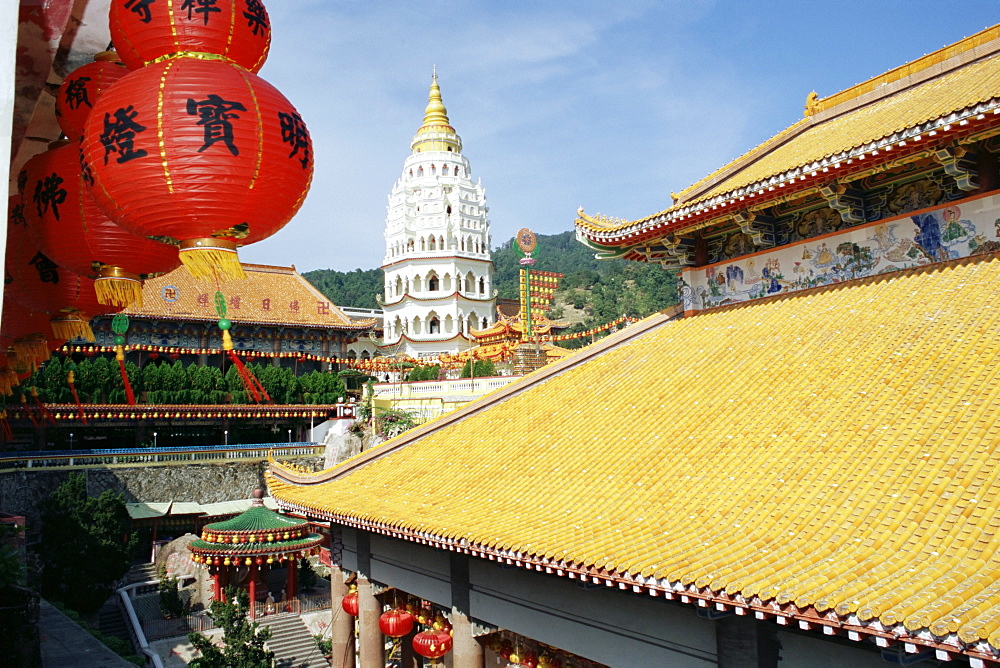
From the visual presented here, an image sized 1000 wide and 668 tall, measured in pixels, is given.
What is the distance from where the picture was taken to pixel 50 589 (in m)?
22.4

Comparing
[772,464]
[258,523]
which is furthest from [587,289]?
[772,464]

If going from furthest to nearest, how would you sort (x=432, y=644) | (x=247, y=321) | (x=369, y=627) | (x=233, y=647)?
(x=247, y=321) < (x=233, y=647) < (x=369, y=627) < (x=432, y=644)

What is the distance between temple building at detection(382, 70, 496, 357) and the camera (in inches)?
2108

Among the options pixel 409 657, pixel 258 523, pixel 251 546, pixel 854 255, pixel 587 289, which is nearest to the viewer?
pixel 854 255

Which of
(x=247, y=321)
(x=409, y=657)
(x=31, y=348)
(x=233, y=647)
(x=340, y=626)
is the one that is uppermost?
(x=247, y=321)

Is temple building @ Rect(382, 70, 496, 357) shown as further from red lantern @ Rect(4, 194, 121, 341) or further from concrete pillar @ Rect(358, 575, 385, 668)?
red lantern @ Rect(4, 194, 121, 341)

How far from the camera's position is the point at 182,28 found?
13.1ft

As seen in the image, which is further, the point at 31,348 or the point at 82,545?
the point at 82,545

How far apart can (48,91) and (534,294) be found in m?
29.9

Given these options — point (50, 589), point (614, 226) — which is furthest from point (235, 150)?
point (50, 589)

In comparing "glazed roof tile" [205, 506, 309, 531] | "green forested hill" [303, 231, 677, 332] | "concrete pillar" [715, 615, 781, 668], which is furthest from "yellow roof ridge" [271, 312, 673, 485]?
"green forested hill" [303, 231, 677, 332]

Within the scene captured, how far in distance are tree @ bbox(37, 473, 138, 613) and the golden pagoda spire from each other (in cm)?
3540

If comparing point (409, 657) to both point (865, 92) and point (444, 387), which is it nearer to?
point (865, 92)

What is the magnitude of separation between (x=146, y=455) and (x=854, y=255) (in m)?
27.9
